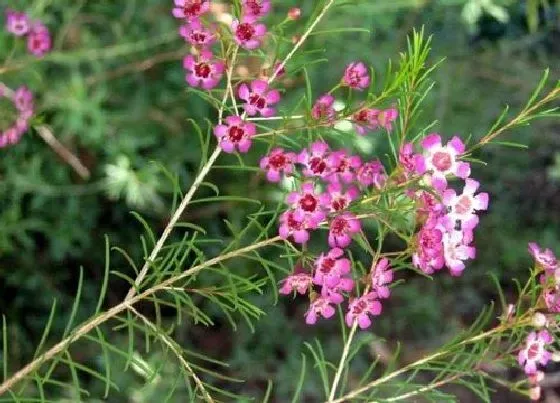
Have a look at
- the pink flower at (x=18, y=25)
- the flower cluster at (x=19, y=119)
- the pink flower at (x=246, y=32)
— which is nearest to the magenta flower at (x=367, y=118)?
Result: the pink flower at (x=246, y=32)

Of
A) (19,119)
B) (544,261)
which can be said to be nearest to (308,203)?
(544,261)

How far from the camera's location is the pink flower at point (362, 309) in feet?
2.38

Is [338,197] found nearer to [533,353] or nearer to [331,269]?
[331,269]

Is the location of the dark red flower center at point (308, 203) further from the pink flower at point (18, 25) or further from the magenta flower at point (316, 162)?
the pink flower at point (18, 25)

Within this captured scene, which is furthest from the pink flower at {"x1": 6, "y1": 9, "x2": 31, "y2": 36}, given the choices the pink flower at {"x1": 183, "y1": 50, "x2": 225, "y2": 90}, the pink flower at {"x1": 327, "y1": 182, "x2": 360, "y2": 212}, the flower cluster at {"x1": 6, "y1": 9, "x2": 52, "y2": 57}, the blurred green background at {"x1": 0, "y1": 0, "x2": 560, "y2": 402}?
the pink flower at {"x1": 327, "y1": 182, "x2": 360, "y2": 212}

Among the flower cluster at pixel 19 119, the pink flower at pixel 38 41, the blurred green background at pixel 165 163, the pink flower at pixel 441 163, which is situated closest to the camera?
the pink flower at pixel 441 163

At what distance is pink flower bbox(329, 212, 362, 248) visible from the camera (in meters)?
0.69

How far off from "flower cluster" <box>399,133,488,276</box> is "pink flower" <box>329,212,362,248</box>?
0.17 feet

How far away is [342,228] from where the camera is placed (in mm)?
693

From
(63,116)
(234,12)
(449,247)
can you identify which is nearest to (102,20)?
(63,116)

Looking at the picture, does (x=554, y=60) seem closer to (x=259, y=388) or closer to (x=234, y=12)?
(x=259, y=388)

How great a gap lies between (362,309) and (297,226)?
0.11 metres

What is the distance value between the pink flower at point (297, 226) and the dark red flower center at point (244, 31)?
5.9 inches

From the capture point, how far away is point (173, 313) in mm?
1912
